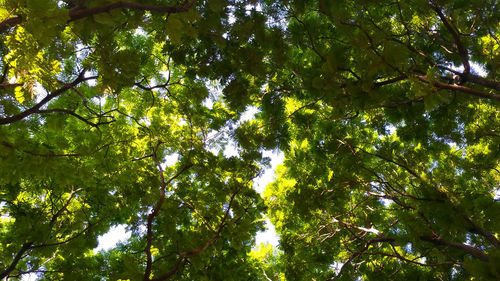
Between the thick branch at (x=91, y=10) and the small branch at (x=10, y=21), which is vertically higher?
the small branch at (x=10, y=21)

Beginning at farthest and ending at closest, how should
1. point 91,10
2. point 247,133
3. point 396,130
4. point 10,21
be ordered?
point 396,130
point 247,133
point 10,21
point 91,10

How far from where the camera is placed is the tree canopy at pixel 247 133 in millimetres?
3219

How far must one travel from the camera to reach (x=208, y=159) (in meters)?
4.99

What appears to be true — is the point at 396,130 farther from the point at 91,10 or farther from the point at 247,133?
the point at 91,10

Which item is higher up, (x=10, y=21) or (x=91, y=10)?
(x=10, y=21)

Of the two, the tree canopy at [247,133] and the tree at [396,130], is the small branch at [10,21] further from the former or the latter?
the tree at [396,130]

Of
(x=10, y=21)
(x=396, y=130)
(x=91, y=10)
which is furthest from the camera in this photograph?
(x=396, y=130)

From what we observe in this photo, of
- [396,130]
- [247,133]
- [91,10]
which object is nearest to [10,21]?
[91,10]

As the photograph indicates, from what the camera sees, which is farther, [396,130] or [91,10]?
[396,130]

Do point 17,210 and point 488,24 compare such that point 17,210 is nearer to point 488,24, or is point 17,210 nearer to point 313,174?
point 313,174

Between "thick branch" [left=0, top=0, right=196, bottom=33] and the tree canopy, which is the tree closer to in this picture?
the tree canopy

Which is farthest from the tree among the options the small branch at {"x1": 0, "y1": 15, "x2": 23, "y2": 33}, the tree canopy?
the small branch at {"x1": 0, "y1": 15, "x2": 23, "y2": 33}

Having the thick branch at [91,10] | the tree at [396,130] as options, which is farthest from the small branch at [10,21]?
the tree at [396,130]

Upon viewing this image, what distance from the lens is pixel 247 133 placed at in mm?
4852
